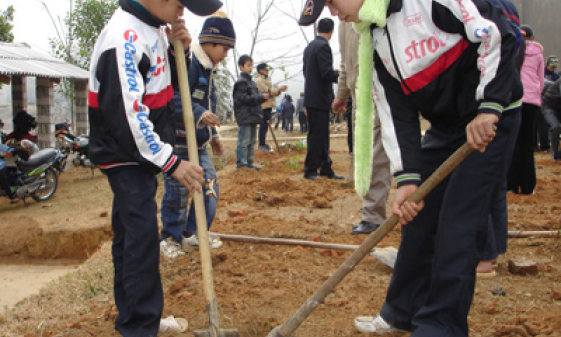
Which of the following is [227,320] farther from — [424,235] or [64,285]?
[64,285]

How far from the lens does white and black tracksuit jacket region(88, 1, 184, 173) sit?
7.93ft

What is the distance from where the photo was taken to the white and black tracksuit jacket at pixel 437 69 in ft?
7.30

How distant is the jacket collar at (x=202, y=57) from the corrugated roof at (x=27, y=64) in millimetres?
7300

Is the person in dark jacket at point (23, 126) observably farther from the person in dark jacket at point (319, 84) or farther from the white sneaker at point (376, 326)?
the white sneaker at point (376, 326)

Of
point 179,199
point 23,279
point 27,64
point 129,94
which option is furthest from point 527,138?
point 27,64

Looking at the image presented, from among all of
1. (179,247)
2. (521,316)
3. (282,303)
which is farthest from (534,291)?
(179,247)

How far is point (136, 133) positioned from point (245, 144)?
7.78 m

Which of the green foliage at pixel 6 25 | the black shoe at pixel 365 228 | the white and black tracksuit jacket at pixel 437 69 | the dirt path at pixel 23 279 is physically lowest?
the dirt path at pixel 23 279

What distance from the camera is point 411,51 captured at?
2.39 metres

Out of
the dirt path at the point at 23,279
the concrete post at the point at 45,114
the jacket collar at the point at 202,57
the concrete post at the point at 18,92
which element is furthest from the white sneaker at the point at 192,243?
the concrete post at the point at 18,92

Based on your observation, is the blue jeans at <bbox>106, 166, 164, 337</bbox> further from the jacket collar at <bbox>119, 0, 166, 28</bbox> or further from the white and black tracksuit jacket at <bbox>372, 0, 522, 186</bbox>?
the white and black tracksuit jacket at <bbox>372, 0, 522, 186</bbox>

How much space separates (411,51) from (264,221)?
3.49 meters

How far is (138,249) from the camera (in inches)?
102

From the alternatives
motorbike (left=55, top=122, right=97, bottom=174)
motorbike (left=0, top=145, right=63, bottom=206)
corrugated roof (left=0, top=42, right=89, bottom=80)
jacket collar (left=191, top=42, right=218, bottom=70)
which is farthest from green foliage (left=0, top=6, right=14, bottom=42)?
jacket collar (left=191, top=42, right=218, bottom=70)
